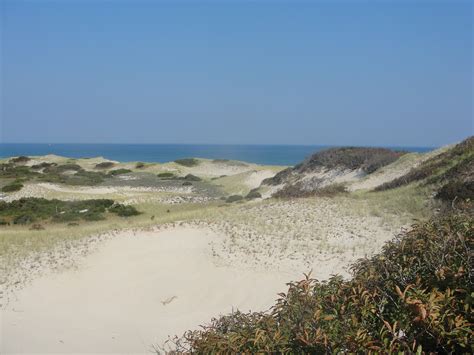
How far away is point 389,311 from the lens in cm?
385

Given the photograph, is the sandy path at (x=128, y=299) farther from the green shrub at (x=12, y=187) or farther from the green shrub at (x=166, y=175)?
the green shrub at (x=166, y=175)

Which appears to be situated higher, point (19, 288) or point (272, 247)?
point (272, 247)

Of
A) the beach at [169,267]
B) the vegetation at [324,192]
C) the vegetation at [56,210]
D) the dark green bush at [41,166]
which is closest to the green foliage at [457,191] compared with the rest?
the beach at [169,267]

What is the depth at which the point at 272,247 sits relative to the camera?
1393cm

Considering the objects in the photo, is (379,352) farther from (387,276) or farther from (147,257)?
(147,257)

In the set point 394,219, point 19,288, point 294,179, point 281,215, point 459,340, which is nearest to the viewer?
point 459,340

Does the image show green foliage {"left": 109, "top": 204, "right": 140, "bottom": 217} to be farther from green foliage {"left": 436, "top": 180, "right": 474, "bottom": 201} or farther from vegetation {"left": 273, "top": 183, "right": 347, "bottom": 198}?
green foliage {"left": 436, "top": 180, "right": 474, "bottom": 201}

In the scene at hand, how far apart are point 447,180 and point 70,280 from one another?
579 inches

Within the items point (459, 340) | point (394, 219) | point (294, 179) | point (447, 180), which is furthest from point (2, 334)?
point (294, 179)

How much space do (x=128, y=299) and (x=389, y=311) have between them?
955 cm

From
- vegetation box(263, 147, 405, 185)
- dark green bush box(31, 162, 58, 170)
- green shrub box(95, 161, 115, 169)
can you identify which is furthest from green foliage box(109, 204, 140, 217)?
dark green bush box(31, 162, 58, 170)

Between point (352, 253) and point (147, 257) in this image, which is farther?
point (147, 257)

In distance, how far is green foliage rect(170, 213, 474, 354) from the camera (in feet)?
10.9

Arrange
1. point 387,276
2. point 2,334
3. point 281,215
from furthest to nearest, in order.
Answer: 1. point 281,215
2. point 2,334
3. point 387,276
